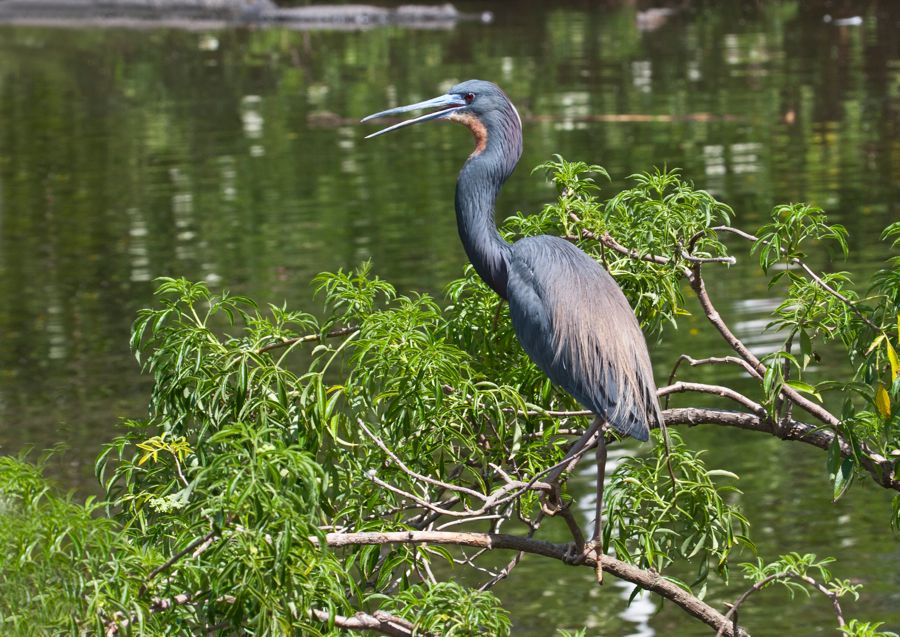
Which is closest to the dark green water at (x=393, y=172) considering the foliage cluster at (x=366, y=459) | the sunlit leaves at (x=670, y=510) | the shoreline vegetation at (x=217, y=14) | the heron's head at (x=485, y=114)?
the sunlit leaves at (x=670, y=510)

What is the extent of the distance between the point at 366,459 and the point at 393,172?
37.7 feet

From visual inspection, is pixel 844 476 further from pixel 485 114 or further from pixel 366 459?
pixel 485 114

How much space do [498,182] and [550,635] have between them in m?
2.45

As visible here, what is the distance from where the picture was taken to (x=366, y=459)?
4.06 metres

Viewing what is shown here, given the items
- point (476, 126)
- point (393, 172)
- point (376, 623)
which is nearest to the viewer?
point (376, 623)

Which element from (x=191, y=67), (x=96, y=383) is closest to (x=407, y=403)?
(x=96, y=383)

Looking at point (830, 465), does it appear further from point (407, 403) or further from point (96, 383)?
point (96, 383)

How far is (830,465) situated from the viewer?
12.4 feet

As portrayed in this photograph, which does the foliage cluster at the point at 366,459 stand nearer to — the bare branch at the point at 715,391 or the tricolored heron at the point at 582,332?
the bare branch at the point at 715,391

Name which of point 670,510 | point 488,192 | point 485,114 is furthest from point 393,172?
point 670,510

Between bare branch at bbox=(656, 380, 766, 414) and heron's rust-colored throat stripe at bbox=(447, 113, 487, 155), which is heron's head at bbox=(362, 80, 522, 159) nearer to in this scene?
heron's rust-colored throat stripe at bbox=(447, 113, 487, 155)

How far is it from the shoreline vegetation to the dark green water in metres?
2.04

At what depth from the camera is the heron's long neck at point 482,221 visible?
170 inches

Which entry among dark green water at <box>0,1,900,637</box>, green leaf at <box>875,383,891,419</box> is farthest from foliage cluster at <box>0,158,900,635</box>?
dark green water at <box>0,1,900,637</box>
